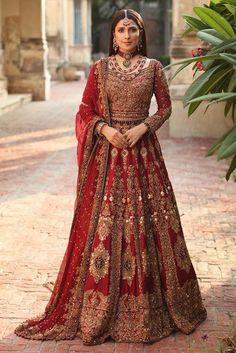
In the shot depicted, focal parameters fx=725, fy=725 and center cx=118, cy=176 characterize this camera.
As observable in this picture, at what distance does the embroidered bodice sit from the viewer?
4098 millimetres

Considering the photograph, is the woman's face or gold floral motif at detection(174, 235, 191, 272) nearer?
the woman's face

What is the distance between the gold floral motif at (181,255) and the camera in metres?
4.20

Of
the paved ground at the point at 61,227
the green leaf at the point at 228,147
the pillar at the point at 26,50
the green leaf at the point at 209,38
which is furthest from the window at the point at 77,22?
the green leaf at the point at 228,147

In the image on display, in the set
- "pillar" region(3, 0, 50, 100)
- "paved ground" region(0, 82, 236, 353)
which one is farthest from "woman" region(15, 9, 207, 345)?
"pillar" region(3, 0, 50, 100)

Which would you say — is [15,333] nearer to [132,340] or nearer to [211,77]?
[132,340]

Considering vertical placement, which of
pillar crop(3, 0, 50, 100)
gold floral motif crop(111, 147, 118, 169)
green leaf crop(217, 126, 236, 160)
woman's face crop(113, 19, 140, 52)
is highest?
woman's face crop(113, 19, 140, 52)

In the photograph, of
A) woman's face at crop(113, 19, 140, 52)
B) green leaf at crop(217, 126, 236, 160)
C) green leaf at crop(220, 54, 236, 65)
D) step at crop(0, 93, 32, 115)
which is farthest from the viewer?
step at crop(0, 93, 32, 115)

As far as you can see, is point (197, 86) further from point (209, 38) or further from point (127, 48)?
point (127, 48)

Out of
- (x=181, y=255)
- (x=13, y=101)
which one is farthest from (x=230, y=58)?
(x=13, y=101)

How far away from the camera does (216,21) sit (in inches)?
152

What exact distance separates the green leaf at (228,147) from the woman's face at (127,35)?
111 cm

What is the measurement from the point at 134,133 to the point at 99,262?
754mm

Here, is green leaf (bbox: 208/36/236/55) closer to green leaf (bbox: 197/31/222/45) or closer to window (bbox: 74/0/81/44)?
green leaf (bbox: 197/31/222/45)

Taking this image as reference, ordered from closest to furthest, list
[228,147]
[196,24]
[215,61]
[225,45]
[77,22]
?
[228,147]
[225,45]
[215,61]
[196,24]
[77,22]
